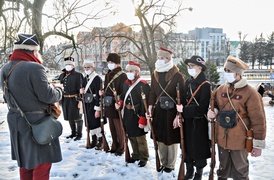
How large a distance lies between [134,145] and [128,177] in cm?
79

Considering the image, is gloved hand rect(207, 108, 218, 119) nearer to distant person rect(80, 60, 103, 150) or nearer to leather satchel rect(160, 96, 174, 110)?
leather satchel rect(160, 96, 174, 110)

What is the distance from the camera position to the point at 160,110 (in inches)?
177

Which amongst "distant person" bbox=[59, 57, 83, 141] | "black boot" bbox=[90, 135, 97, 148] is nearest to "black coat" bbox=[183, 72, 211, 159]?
"black boot" bbox=[90, 135, 97, 148]

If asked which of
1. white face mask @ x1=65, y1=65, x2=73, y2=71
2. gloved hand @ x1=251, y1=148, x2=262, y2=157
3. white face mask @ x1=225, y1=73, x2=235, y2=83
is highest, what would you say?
white face mask @ x1=65, y1=65, x2=73, y2=71

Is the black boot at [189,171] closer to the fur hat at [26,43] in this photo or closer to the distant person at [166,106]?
the distant person at [166,106]

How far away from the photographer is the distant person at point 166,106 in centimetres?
437

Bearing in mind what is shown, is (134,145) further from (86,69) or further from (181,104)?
(86,69)

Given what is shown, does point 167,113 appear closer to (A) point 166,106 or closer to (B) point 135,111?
(A) point 166,106

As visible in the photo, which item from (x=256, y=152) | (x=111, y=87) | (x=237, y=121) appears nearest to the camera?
(x=256, y=152)

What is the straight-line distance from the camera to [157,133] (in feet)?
14.9

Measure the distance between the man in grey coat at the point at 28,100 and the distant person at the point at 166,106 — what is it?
6.19 feet

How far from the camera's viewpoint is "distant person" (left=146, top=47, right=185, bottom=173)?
4.37 metres

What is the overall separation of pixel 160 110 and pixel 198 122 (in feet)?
2.40

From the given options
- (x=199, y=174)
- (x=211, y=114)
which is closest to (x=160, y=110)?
(x=211, y=114)
